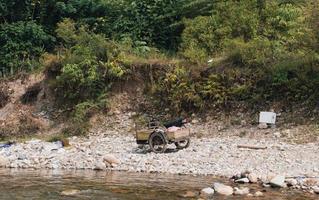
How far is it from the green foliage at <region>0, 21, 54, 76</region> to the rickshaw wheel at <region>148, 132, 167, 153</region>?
45.1 feet

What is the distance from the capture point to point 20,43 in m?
31.9

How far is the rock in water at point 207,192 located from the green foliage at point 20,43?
19387 mm

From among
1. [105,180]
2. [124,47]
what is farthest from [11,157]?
[124,47]

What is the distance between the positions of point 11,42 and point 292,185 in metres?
21.7

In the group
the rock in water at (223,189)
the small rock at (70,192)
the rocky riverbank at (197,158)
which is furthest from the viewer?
the rocky riverbank at (197,158)

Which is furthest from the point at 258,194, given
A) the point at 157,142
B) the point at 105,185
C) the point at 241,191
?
the point at 157,142

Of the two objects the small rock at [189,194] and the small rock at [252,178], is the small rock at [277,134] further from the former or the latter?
the small rock at [189,194]

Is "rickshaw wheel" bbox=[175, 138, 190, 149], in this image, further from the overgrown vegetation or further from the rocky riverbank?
the overgrown vegetation

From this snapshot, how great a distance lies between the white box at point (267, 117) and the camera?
70.1 ft

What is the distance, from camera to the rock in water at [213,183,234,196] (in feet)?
45.0

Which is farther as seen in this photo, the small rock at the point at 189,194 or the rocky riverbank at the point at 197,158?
the rocky riverbank at the point at 197,158

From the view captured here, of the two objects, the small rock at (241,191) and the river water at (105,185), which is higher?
the small rock at (241,191)

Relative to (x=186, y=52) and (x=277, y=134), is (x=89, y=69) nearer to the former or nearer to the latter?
(x=186, y=52)

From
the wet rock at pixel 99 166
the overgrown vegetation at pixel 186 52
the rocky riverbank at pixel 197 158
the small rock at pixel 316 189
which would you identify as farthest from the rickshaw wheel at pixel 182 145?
the small rock at pixel 316 189
